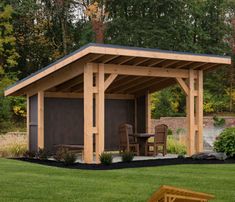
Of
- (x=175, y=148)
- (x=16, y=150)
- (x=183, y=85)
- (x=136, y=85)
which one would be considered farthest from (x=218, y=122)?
(x=16, y=150)

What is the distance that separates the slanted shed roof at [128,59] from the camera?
509 inches

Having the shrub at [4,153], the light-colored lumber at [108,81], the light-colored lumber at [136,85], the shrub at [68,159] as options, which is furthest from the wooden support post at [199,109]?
the shrub at [4,153]

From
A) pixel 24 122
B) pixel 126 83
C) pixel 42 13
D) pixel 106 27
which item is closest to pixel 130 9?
pixel 106 27

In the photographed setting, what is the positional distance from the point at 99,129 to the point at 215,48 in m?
22.3

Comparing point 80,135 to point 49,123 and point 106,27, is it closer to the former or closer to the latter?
point 49,123

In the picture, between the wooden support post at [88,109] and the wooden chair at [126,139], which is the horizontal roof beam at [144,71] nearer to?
the wooden support post at [88,109]

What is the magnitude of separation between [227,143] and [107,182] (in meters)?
6.06

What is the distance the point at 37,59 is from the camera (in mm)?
34594

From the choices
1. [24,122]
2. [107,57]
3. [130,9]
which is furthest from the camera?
[130,9]

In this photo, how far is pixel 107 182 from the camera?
31.6ft

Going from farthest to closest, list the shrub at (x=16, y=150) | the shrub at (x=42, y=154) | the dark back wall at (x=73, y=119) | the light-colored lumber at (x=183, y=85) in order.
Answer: the shrub at (x=16, y=150) → the dark back wall at (x=73, y=119) → the light-colored lumber at (x=183, y=85) → the shrub at (x=42, y=154)

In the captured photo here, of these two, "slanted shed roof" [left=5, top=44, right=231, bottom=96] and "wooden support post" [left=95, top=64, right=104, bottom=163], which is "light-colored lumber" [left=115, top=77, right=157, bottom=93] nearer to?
"slanted shed roof" [left=5, top=44, right=231, bottom=96]

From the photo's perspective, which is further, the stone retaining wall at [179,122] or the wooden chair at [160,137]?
the stone retaining wall at [179,122]

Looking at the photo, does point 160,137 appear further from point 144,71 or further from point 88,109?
point 88,109
